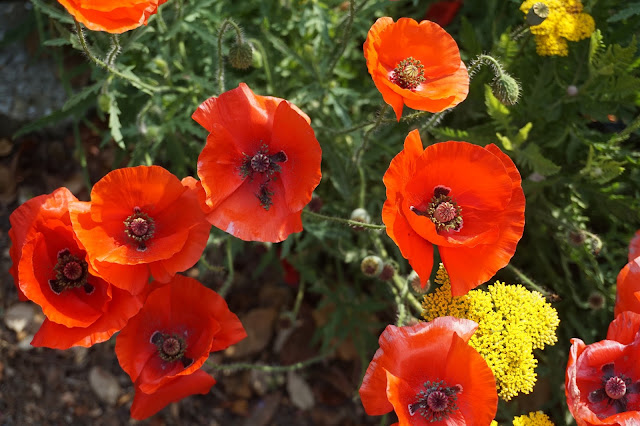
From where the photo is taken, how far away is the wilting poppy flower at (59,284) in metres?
2.68

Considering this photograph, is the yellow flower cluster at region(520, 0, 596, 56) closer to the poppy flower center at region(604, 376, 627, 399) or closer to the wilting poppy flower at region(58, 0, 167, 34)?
the poppy flower center at region(604, 376, 627, 399)

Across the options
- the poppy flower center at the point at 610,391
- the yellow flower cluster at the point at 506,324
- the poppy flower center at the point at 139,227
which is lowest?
the poppy flower center at the point at 610,391

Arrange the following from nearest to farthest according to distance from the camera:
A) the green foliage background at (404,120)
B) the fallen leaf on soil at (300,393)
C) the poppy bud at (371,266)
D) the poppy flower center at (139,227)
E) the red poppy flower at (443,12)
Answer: the poppy flower center at (139,227), the poppy bud at (371,266), the green foliage background at (404,120), the red poppy flower at (443,12), the fallen leaf on soil at (300,393)

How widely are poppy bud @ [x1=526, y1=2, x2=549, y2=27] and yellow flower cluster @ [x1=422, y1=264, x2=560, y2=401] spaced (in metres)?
1.29

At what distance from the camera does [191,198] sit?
284 cm

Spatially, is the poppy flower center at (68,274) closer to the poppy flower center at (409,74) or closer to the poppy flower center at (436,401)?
the poppy flower center at (436,401)

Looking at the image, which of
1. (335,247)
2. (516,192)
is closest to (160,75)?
(335,247)

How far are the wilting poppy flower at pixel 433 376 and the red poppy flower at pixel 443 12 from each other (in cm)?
250

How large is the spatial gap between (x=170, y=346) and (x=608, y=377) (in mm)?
1993

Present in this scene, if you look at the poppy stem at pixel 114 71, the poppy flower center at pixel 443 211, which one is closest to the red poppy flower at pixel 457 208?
the poppy flower center at pixel 443 211

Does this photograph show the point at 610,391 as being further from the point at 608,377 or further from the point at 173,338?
the point at 173,338

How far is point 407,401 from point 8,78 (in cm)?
369

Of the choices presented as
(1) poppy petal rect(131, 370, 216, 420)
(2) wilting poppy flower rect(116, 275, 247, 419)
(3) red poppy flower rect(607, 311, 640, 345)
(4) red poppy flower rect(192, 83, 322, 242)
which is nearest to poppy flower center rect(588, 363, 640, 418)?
(3) red poppy flower rect(607, 311, 640, 345)

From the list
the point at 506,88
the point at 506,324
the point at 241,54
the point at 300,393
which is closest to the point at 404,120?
the point at 506,88
